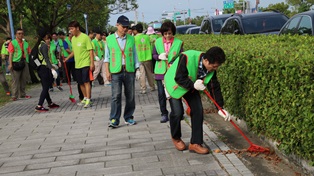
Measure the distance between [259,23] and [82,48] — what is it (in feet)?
20.2

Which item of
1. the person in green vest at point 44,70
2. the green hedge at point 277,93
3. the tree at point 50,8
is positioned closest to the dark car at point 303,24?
the green hedge at point 277,93

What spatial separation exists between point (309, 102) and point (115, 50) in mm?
3876

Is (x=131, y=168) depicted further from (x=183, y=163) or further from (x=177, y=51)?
(x=177, y=51)

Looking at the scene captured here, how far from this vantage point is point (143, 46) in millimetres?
11016

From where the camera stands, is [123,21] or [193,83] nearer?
[193,83]

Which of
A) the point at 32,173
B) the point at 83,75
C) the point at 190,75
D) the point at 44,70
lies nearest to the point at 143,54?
the point at 83,75

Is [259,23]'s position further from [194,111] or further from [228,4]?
[228,4]

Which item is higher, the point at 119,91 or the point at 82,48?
the point at 82,48

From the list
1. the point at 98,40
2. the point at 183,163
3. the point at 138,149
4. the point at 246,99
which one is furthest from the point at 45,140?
the point at 98,40

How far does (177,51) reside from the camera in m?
6.84

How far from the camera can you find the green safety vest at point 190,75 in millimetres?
5004

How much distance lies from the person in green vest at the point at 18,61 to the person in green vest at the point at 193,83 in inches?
282

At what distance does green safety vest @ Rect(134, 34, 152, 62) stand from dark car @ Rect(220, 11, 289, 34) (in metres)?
3.05

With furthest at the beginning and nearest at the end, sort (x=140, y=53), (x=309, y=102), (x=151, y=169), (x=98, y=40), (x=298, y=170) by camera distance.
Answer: (x=98, y=40)
(x=140, y=53)
(x=151, y=169)
(x=298, y=170)
(x=309, y=102)
